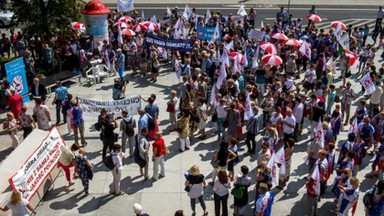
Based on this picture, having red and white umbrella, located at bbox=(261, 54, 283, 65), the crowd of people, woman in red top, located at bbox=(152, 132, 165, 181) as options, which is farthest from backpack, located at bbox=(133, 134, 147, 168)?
red and white umbrella, located at bbox=(261, 54, 283, 65)

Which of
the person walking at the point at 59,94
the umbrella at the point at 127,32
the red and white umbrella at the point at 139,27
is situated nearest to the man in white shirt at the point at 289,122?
the person walking at the point at 59,94

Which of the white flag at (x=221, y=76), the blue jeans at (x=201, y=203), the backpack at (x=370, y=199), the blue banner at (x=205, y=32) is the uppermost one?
the blue banner at (x=205, y=32)

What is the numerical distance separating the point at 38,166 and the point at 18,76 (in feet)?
23.1

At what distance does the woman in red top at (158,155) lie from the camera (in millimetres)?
11695

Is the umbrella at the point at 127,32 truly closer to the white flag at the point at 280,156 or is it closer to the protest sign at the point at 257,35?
the protest sign at the point at 257,35

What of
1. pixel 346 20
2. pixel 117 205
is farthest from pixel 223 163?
pixel 346 20

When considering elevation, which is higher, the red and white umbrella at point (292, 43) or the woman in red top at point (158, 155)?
the red and white umbrella at point (292, 43)

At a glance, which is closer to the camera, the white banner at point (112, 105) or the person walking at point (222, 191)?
the person walking at point (222, 191)

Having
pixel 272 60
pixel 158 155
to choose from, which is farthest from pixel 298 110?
pixel 158 155

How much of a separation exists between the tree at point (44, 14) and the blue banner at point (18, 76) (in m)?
3.36

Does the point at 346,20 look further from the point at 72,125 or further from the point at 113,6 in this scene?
the point at 72,125

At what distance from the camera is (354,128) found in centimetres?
1337

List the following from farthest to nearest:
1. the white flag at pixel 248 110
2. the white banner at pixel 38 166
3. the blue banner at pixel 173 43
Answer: the blue banner at pixel 173 43 < the white flag at pixel 248 110 < the white banner at pixel 38 166

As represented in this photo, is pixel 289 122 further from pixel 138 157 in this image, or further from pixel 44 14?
pixel 44 14
